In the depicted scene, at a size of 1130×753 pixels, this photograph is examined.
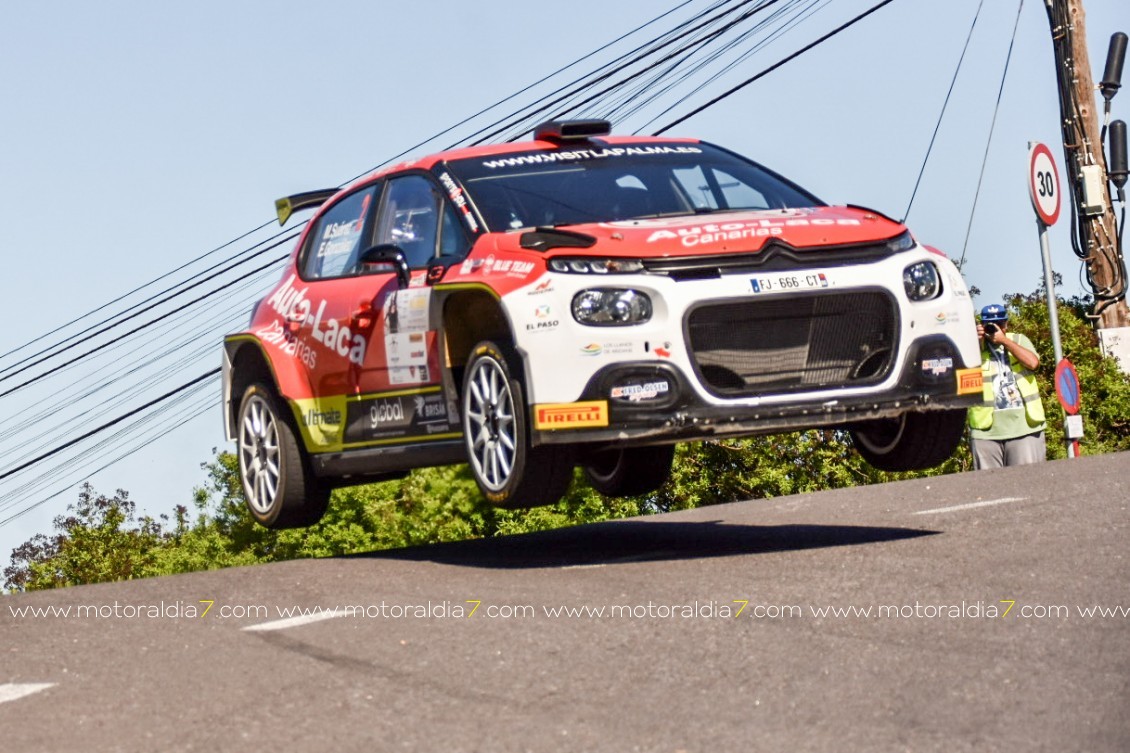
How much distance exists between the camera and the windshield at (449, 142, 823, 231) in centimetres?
858

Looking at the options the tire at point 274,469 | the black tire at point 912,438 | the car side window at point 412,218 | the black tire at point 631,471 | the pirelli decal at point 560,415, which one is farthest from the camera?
the black tire at point 631,471

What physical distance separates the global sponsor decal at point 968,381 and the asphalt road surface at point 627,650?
616mm

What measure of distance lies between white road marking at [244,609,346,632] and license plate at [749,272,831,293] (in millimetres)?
2127

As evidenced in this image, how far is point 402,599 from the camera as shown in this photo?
732cm

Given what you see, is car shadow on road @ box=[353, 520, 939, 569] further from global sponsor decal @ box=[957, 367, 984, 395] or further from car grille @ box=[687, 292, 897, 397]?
car grille @ box=[687, 292, 897, 397]

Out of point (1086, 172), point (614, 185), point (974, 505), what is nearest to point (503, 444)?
point (614, 185)

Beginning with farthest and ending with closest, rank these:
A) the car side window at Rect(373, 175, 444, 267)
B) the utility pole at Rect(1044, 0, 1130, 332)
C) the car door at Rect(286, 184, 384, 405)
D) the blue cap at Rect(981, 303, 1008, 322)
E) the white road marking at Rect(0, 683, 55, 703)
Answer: the utility pole at Rect(1044, 0, 1130, 332), the blue cap at Rect(981, 303, 1008, 322), the car door at Rect(286, 184, 384, 405), the car side window at Rect(373, 175, 444, 267), the white road marking at Rect(0, 683, 55, 703)

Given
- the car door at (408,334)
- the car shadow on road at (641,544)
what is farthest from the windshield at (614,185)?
the car shadow on road at (641,544)

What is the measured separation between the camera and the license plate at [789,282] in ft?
25.1

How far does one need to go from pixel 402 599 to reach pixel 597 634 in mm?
1506

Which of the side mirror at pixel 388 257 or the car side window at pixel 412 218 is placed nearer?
the side mirror at pixel 388 257

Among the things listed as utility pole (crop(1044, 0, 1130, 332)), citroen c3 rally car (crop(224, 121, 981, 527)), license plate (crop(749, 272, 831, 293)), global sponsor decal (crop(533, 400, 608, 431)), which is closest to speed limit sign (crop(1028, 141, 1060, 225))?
utility pole (crop(1044, 0, 1130, 332))

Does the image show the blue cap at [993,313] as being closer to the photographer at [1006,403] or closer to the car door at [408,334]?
the photographer at [1006,403]

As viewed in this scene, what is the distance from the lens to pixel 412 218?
9.05 metres
